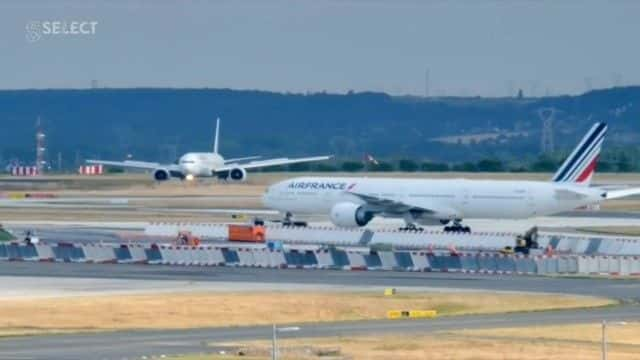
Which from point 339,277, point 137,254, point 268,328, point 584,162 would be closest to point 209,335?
point 268,328

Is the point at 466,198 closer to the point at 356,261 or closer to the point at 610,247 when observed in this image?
the point at 610,247

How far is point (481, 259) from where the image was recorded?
3652 inches

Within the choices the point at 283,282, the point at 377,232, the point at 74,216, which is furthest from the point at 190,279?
the point at 74,216

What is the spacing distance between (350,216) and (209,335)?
68.5 m

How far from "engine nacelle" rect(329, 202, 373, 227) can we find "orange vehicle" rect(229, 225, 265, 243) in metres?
13.0

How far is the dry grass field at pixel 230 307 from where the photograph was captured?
6625cm

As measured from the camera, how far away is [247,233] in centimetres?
11612

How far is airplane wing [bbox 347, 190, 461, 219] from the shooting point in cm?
13212

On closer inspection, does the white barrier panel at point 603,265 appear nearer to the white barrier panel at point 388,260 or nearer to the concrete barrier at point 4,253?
the white barrier panel at point 388,260

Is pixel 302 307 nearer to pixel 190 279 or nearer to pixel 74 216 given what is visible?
pixel 190 279

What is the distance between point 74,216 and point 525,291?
72677mm

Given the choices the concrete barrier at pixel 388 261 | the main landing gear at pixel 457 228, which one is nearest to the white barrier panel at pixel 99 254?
the concrete barrier at pixel 388 261

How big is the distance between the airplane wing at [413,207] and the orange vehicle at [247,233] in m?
16.5

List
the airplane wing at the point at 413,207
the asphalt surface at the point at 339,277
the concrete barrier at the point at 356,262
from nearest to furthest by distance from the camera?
the asphalt surface at the point at 339,277 < the concrete barrier at the point at 356,262 < the airplane wing at the point at 413,207
